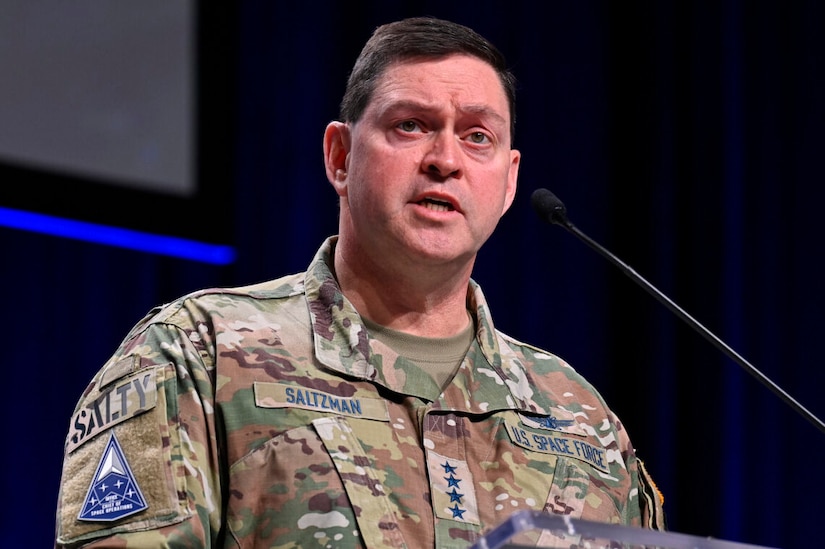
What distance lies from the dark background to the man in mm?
1407

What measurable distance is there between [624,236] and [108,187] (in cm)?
171

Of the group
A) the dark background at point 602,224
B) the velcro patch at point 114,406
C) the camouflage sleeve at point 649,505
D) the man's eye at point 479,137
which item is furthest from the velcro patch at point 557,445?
the dark background at point 602,224

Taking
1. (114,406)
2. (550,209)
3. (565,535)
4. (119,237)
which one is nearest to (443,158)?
(550,209)

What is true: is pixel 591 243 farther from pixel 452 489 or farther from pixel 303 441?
pixel 303 441

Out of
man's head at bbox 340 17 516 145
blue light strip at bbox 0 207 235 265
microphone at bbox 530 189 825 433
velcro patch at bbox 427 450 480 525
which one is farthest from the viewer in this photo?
blue light strip at bbox 0 207 235 265

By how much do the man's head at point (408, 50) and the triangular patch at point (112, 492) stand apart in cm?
72

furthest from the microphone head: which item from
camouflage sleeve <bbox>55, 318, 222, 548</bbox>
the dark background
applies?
the dark background

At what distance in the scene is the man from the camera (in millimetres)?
1599

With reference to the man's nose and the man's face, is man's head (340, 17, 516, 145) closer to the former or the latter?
the man's face

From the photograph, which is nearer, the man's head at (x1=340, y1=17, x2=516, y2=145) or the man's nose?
the man's nose

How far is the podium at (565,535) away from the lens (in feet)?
3.64

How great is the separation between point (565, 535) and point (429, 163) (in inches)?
33.3

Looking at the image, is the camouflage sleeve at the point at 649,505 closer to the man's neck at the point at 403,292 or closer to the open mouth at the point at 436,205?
the man's neck at the point at 403,292

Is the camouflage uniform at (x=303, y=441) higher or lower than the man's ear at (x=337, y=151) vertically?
lower
